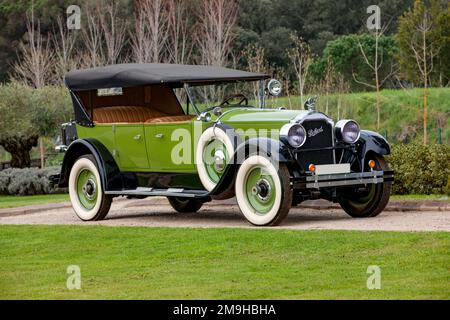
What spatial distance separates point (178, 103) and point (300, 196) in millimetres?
3666

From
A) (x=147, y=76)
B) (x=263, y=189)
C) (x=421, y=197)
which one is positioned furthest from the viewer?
(x=421, y=197)

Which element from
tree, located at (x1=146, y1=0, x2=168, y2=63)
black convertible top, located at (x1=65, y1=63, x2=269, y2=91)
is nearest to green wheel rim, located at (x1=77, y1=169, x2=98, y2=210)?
black convertible top, located at (x1=65, y1=63, x2=269, y2=91)

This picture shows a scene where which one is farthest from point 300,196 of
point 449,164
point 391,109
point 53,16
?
point 53,16

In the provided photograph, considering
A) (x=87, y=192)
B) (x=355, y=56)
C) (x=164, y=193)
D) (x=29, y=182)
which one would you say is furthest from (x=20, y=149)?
(x=355, y=56)

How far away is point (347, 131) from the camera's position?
14.6 metres

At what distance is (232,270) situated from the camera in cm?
1059

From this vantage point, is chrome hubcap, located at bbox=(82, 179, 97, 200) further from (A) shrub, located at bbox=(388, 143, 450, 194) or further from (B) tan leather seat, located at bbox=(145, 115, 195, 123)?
(A) shrub, located at bbox=(388, 143, 450, 194)

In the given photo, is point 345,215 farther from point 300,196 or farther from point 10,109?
point 10,109

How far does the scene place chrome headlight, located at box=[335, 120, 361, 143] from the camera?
14.5m

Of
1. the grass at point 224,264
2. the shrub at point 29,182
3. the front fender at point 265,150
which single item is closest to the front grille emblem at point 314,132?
the front fender at point 265,150

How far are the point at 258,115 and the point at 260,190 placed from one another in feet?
3.58

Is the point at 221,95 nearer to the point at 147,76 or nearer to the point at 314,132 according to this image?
the point at 147,76

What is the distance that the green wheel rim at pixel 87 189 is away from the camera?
16.1m

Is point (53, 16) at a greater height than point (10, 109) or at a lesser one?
greater
